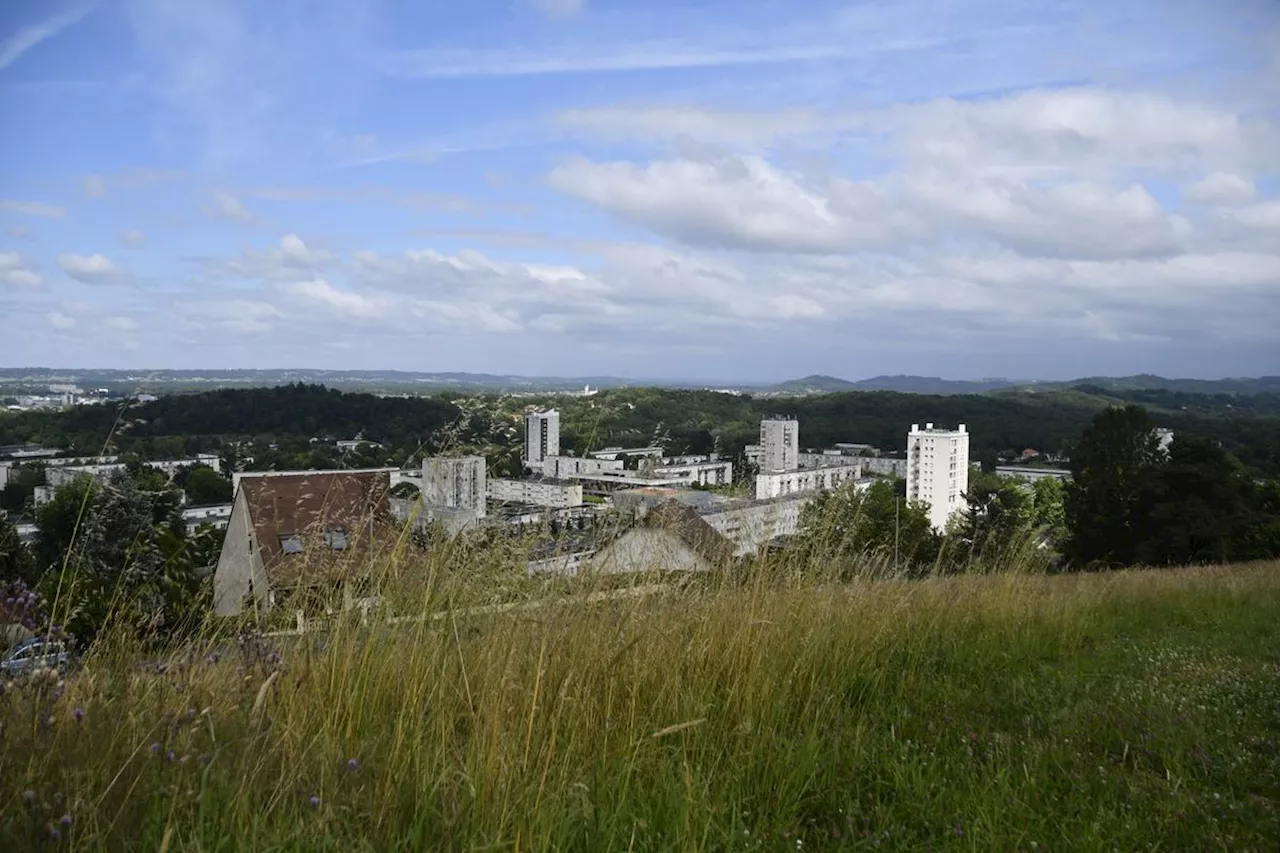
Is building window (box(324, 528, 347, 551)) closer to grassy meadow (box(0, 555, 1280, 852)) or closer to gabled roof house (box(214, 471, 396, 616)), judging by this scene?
gabled roof house (box(214, 471, 396, 616))

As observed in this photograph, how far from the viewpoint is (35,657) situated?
2430mm

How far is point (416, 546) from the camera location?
351cm

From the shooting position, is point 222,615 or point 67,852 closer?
point 67,852

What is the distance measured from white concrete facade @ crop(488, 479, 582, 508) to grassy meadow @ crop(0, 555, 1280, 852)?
0.60 metres

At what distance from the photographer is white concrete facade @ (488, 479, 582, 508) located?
156 inches

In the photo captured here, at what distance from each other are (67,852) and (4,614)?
1140mm

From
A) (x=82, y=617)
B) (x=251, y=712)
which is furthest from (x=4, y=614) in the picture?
(x=82, y=617)

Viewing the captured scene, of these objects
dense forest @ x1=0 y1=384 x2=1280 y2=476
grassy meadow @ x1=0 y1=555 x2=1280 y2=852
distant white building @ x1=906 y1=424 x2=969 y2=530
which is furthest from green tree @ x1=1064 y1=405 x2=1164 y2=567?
distant white building @ x1=906 y1=424 x2=969 y2=530

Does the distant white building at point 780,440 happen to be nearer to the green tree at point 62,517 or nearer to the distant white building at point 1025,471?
the distant white building at point 1025,471

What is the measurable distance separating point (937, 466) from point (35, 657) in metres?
61.1

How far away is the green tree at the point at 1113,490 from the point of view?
23.9m

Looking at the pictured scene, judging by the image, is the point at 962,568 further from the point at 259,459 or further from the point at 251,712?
the point at 259,459

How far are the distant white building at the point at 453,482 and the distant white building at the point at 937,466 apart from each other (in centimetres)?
5744

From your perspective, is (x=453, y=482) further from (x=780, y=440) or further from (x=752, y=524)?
(x=780, y=440)
